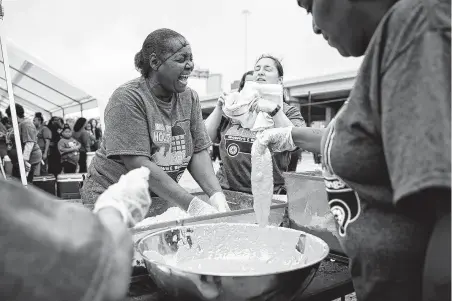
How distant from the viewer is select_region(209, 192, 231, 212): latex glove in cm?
177

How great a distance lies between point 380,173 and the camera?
662mm

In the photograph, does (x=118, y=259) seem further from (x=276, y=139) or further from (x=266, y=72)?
(x=266, y=72)

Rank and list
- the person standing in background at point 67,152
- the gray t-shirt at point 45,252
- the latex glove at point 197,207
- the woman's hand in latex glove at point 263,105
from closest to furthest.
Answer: the gray t-shirt at point 45,252 → the latex glove at point 197,207 → the woman's hand in latex glove at point 263,105 → the person standing in background at point 67,152

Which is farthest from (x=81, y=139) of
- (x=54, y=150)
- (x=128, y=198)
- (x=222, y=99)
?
(x=128, y=198)

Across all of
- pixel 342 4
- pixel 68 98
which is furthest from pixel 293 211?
pixel 68 98

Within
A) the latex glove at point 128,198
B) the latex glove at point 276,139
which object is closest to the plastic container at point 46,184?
the latex glove at point 276,139

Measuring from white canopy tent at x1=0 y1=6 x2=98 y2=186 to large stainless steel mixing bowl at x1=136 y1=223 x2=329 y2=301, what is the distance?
4904 mm

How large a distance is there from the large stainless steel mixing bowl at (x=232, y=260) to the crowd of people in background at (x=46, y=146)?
15.9 feet

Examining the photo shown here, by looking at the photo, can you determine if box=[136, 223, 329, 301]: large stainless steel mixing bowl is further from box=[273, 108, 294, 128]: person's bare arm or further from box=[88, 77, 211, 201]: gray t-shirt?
box=[273, 108, 294, 128]: person's bare arm

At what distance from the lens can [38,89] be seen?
29.3 feet

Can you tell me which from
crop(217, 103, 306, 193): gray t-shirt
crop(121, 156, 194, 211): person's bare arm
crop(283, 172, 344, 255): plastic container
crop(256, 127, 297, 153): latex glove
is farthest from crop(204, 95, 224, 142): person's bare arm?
crop(256, 127, 297, 153): latex glove

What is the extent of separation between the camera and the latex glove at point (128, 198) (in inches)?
24.8

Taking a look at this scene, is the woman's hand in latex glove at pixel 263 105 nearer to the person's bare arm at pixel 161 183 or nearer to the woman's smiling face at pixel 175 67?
the woman's smiling face at pixel 175 67

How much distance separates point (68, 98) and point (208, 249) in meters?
8.63
